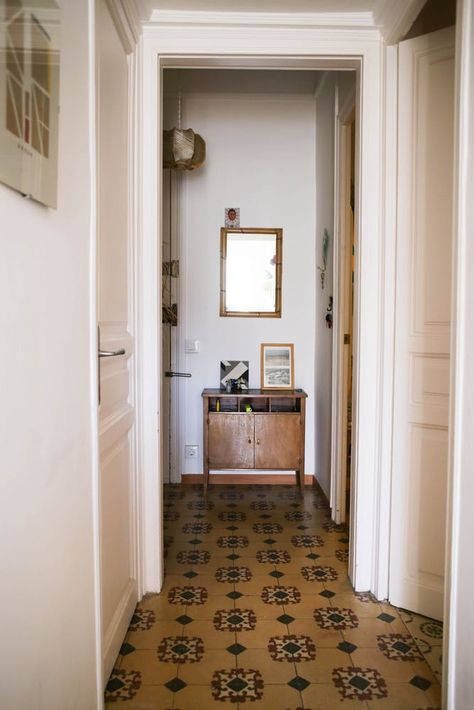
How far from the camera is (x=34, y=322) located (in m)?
1.19

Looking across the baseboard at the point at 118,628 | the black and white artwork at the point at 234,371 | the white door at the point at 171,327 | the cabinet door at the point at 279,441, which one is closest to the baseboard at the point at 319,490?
the cabinet door at the point at 279,441

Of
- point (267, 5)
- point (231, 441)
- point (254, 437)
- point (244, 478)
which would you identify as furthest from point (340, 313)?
point (267, 5)

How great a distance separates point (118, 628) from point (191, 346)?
2.65 metres

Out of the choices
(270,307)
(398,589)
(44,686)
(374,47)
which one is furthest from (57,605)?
(270,307)

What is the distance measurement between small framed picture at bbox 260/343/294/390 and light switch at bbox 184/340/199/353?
523mm

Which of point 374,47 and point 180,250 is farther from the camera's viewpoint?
point 180,250

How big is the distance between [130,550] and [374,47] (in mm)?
2482

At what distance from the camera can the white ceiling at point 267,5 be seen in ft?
7.76

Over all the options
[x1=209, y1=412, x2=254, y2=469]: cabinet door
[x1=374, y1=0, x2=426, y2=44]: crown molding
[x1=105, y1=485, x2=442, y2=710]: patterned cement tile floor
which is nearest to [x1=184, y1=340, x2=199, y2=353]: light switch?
[x1=209, y1=412, x2=254, y2=469]: cabinet door

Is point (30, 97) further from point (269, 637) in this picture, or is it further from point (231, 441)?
point (231, 441)

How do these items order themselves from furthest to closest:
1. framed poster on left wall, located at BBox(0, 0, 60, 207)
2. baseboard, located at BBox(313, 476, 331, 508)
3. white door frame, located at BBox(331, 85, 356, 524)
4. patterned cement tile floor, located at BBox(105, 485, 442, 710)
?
baseboard, located at BBox(313, 476, 331, 508)
white door frame, located at BBox(331, 85, 356, 524)
patterned cement tile floor, located at BBox(105, 485, 442, 710)
framed poster on left wall, located at BBox(0, 0, 60, 207)

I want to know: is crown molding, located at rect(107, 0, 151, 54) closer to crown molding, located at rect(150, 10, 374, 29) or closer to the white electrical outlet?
crown molding, located at rect(150, 10, 374, 29)

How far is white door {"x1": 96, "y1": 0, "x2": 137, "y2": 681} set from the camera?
193 cm

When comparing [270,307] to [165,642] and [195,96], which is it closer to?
[195,96]
